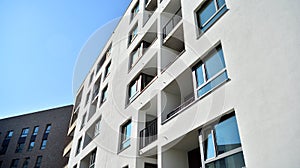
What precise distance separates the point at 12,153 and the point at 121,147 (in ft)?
102

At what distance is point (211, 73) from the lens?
805cm

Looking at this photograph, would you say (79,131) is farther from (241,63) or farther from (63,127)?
(241,63)

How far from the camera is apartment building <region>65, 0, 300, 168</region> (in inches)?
208

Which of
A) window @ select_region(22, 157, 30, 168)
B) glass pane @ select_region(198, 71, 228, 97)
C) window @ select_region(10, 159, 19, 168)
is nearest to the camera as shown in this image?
glass pane @ select_region(198, 71, 228, 97)

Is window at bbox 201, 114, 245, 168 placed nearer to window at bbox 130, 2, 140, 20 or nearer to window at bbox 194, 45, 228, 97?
window at bbox 194, 45, 228, 97

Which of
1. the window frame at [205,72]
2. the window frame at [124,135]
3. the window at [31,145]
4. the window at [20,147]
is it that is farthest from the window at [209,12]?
the window at [20,147]

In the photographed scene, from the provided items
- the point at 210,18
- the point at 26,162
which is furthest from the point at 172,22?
the point at 26,162

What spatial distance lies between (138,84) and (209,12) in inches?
228

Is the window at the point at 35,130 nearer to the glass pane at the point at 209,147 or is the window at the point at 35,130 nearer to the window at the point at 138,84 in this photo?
the window at the point at 138,84

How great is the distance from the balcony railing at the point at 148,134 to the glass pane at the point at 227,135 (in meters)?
4.29

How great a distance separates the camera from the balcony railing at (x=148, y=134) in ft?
34.8

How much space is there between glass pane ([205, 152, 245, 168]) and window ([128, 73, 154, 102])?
698 centimetres

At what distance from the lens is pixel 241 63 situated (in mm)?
6680

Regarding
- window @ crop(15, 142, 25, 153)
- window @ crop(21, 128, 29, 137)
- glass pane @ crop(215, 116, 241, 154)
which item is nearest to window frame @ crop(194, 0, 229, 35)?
glass pane @ crop(215, 116, 241, 154)
